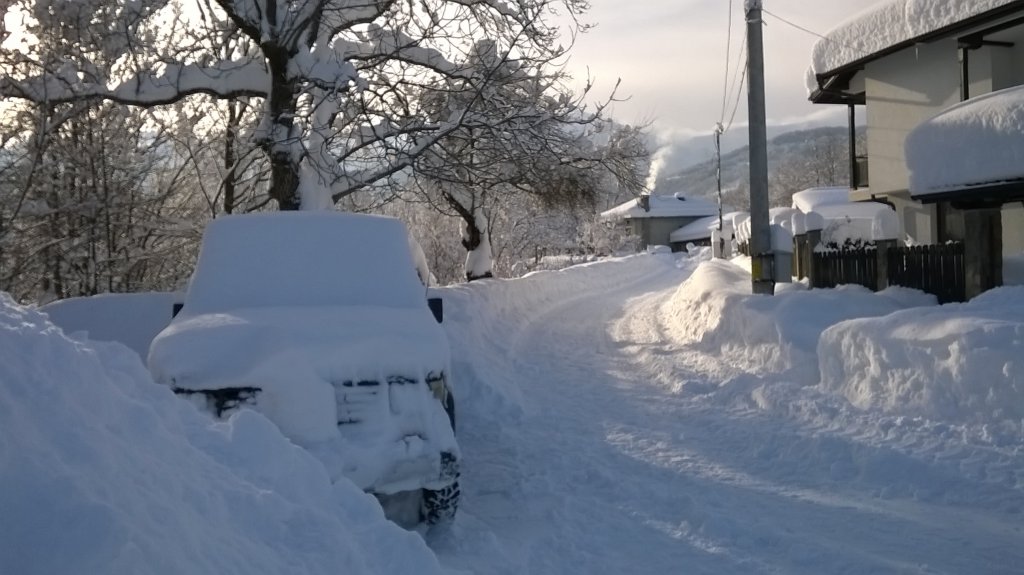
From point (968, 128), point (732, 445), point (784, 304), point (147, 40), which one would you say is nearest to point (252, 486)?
point (732, 445)

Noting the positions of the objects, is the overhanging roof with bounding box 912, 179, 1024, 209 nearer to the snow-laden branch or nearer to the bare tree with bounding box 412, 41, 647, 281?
the bare tree with bounding box 412, 41, 647, 281

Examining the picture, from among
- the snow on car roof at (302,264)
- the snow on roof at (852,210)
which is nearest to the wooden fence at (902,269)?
the snow on car roof at (302,264)

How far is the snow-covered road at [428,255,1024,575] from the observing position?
497 centimetres

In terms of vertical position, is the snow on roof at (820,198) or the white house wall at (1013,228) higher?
the snow on roof at (820,198)

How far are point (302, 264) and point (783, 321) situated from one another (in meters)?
7.28

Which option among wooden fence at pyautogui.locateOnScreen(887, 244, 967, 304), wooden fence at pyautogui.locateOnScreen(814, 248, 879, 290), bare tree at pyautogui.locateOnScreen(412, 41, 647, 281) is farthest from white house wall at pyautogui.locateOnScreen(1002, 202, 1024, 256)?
bare tree at pyautogui.locateOnScreen(412, 41, 647, 281)

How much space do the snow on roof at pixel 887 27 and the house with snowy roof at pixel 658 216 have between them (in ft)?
177

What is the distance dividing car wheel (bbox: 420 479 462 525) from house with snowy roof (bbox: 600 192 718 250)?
7012cm

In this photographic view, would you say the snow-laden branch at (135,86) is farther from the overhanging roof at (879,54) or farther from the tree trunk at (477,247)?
the overhanging roof at (879,54)

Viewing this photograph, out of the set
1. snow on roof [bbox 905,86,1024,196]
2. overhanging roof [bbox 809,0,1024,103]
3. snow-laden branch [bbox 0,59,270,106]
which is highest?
overhanging roof [bbox 809,0,1024,103]

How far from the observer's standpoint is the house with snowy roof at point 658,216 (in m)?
75.3

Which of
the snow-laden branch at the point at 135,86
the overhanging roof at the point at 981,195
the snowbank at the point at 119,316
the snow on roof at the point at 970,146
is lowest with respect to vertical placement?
the snowbank at the point at 119,316

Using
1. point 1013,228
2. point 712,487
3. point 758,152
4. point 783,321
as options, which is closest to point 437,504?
point 712,487

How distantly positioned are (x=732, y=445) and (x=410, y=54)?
9.64m
